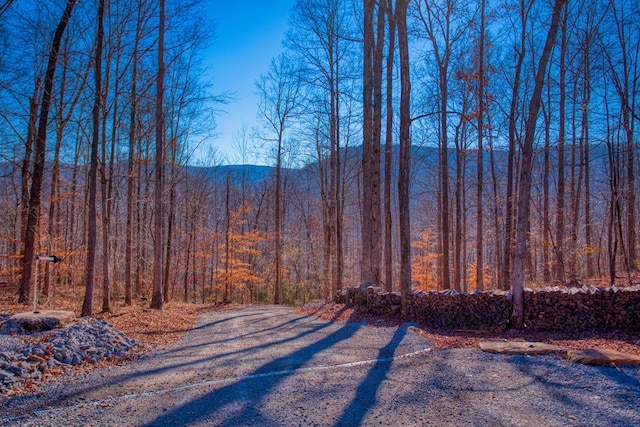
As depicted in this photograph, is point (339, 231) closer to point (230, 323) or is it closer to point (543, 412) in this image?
point (230, 323)

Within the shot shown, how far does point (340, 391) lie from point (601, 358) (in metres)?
3.44

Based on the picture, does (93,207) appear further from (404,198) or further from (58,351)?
(404,198)

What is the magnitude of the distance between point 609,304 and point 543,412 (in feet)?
15.7

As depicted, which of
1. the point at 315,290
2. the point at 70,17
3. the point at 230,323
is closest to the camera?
the point at 230,323

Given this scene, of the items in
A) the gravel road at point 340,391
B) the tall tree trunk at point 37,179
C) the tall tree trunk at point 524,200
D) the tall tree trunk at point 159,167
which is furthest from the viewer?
the tall tree trunk at point 159,167

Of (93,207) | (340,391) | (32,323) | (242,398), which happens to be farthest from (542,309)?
(93,207)

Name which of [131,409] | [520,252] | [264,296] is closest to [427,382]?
[131,409]

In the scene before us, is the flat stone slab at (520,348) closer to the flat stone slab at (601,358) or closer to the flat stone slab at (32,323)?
the flat stone slab at (601,358)

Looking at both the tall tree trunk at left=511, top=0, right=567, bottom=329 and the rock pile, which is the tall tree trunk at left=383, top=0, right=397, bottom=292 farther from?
the rock pile

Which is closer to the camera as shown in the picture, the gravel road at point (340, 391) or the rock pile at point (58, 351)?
the gravel road at point (340, 391)

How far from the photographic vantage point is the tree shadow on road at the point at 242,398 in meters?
3.53

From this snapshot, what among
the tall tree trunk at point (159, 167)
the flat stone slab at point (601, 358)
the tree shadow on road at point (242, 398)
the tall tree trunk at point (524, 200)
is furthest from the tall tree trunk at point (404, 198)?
the tall tree trunk at point (159, 167)

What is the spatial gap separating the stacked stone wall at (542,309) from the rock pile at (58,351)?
20.4 ft

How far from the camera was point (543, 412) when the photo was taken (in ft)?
11.6
